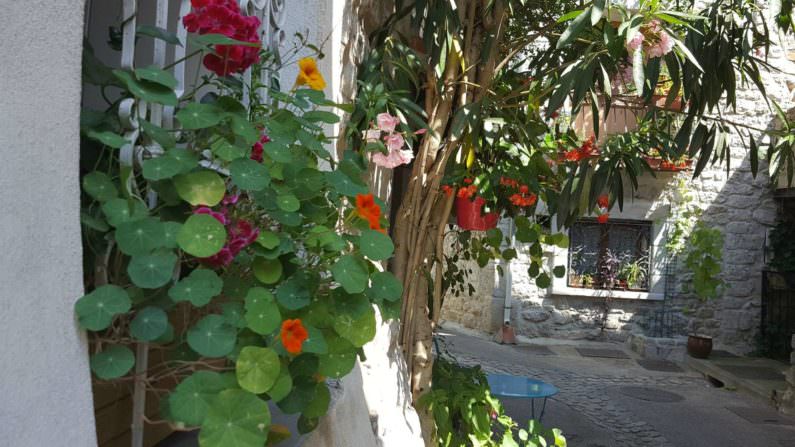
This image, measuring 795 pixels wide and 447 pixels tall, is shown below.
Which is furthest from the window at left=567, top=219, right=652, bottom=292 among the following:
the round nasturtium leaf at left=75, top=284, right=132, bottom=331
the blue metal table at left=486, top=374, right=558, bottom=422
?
the round nasturtium leaf at left=75, top=284, right=132, bottom=331

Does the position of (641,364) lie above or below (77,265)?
below

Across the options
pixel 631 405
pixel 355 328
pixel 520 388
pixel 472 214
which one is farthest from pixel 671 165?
pixel 355 328

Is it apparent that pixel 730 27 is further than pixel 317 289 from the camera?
Yes

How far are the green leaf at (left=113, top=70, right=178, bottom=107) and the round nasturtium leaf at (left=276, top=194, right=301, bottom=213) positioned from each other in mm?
251

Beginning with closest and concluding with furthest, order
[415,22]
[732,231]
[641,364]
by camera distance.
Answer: [415,22] → [641,364] → [732,231]

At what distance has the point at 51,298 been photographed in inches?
37.2

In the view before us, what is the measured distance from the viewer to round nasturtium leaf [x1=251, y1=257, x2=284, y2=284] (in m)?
1.23

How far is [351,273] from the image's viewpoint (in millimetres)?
1275

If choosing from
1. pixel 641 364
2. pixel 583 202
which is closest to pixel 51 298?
pixel 583 202

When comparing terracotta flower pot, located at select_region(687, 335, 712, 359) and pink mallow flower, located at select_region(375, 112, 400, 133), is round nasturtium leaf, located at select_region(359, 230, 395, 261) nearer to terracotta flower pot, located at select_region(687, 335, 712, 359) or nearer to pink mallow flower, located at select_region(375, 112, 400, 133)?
pink mallow flower, located at select_region(375, 112, 400, 133)

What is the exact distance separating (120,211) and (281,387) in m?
0.36

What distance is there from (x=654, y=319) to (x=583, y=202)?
7.77 m

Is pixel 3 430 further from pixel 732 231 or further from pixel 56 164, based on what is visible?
pixel 732 231

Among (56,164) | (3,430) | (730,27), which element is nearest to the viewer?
(3,430)
